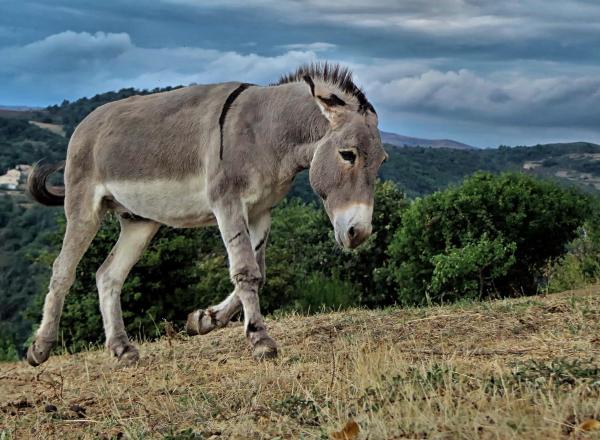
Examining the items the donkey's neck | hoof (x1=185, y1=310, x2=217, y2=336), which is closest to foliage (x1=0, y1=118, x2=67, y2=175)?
hoof (x1=185, y1=310, x2=217, y2=336)

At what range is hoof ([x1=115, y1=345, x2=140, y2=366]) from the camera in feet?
Result: 29.9

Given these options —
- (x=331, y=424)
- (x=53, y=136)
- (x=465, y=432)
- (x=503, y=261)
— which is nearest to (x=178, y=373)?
(x=331, y=424)

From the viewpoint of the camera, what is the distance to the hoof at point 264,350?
7.71 metres

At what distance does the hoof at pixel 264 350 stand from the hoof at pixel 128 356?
6.06 ft

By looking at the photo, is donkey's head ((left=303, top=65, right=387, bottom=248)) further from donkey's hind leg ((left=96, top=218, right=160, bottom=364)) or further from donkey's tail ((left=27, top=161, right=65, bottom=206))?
donkey's tail ((left=27, top=161, right=65, bottom=206))

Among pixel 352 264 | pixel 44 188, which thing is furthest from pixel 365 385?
pixel 352 264

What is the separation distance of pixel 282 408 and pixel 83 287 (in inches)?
777

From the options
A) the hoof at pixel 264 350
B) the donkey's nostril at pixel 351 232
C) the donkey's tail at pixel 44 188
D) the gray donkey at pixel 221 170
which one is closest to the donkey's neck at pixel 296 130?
the gray donkey at pixel 221 170

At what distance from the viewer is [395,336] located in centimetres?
859

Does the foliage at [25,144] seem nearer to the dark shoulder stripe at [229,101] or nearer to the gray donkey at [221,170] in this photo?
the gray donkey at [221,170]

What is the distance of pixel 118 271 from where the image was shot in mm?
9836

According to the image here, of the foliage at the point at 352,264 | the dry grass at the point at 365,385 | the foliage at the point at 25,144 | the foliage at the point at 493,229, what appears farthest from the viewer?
the foliage at the point at 25,144

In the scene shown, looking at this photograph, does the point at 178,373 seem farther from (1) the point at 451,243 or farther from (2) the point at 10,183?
(2) the point at 10,183

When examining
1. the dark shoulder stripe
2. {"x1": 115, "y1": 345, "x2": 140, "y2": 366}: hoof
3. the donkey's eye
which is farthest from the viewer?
{"x1": 115, "y1": 345, "x2": 140, "y2": 366}: hoof
